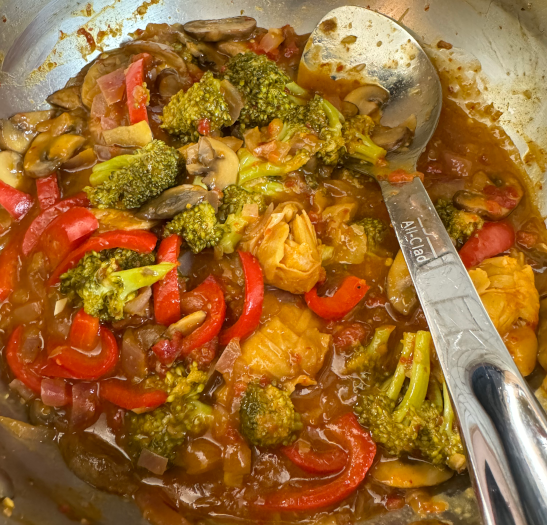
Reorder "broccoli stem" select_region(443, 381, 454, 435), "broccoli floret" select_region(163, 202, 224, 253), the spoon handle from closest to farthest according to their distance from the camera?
1. the spoon handle
2. "broccoli stem" select_region(443, 381, 454, 435)
3. "broccoli floret" select_region(163, 202, 224, 253)

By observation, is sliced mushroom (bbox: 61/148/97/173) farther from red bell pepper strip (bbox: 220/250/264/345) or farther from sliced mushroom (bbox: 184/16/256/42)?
red bell pepper strip (bbox: 220/250/264/345)

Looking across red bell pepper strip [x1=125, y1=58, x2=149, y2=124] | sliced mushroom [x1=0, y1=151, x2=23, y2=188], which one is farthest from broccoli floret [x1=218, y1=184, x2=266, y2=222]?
sliced mushroom [x1=0, y1=151, x2=23, y2=188]

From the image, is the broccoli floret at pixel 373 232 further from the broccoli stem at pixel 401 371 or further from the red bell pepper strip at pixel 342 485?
the red bell pepper strip at pixel 342 485

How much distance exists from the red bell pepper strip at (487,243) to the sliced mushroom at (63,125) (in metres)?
2.55

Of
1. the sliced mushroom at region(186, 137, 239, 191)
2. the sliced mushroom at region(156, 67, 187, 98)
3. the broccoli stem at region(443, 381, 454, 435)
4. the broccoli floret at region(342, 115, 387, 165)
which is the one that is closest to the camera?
the broccoli stem at region(443, 381, 454, 435)

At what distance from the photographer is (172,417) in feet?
8.30

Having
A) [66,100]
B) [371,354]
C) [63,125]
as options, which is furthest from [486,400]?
[66,100]

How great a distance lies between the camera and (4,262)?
2.81m

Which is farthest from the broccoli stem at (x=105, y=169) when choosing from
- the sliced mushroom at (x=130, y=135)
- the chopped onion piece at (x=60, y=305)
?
the chopped onion piece at (x=60, y=305)

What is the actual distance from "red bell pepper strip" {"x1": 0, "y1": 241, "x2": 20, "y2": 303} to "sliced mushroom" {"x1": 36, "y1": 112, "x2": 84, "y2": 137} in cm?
79

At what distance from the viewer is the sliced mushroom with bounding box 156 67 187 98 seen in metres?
3.12

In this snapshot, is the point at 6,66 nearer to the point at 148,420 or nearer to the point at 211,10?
the point at 211,10

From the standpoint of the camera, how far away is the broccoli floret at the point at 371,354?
2.70 metres

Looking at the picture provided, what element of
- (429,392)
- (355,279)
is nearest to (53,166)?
(355,279)
